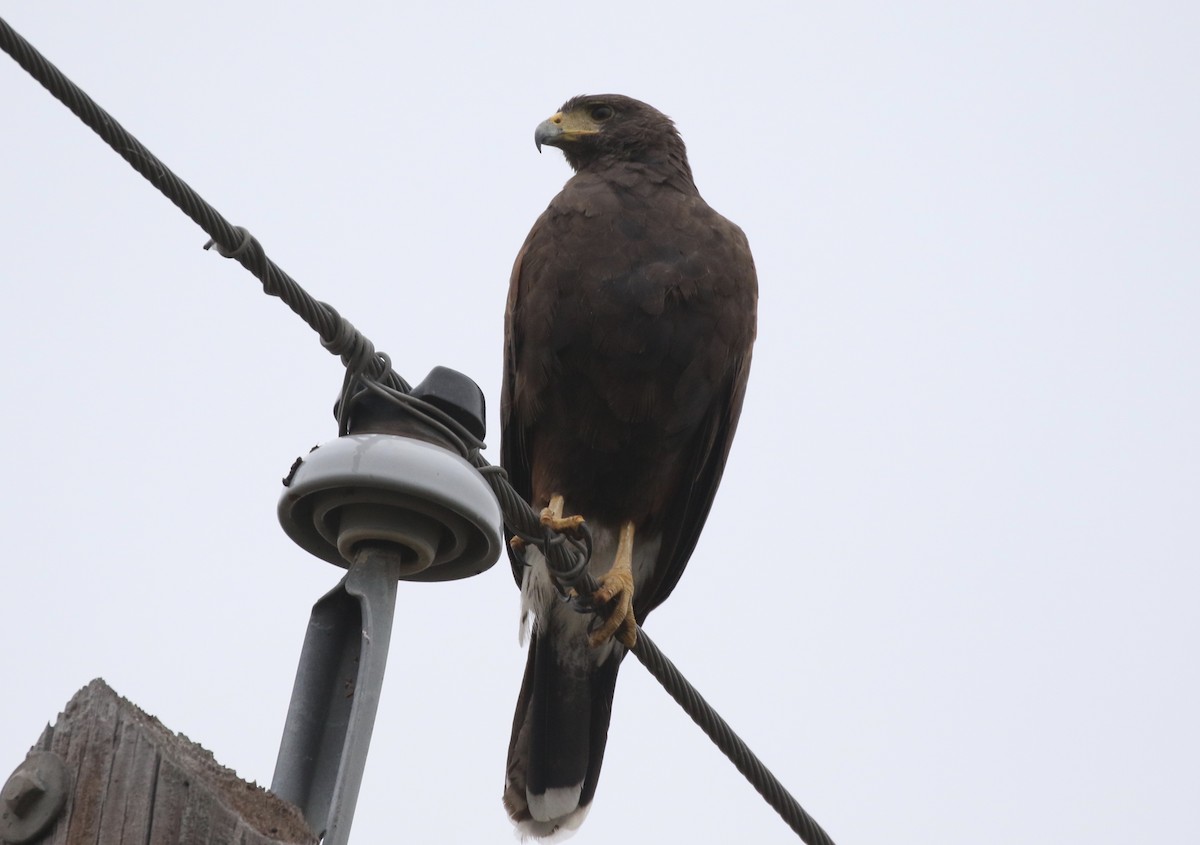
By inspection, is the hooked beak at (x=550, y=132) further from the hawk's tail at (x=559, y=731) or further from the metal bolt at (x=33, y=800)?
the metal bolt at (x=33, y=800)

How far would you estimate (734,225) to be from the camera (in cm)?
560

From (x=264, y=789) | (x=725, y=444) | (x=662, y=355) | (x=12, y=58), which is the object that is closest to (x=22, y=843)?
(x=264, y=789)

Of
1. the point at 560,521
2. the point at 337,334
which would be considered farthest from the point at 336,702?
the point at 560,521

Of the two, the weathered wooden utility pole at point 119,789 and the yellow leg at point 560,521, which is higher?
the yellow leg at point 560,521

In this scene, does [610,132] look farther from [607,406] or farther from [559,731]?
[559,731]

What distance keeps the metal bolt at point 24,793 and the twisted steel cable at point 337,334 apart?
114 centimetres

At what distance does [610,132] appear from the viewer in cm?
617

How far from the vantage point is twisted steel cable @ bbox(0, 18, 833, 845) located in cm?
261

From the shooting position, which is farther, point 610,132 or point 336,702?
point 610,132

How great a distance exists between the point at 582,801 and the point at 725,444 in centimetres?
160

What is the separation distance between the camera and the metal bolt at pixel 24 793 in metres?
1.83

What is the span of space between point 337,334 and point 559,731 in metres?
2.95

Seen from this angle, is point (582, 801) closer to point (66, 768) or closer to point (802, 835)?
point (802, 835)

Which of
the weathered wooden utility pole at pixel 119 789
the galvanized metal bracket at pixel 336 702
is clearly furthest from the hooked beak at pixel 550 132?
the weathered wooden utility pole at pixel 119 789
